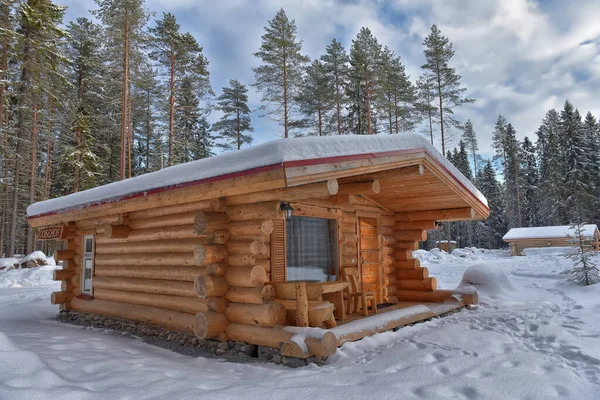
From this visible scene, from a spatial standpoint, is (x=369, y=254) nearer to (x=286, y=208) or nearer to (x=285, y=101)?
(x=286, y=208)

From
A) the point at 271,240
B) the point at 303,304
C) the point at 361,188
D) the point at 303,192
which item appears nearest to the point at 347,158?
the point at 303,192

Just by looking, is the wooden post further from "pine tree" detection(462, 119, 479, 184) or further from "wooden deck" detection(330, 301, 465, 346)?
"pine tree" detection(462, 119, 479, 184)

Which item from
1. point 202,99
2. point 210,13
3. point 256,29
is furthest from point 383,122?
point 210,13

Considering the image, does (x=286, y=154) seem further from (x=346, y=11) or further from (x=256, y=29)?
(x=256, y=29)

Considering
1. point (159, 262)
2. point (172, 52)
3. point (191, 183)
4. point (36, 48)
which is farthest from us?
point (172, 52)

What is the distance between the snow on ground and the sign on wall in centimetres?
255

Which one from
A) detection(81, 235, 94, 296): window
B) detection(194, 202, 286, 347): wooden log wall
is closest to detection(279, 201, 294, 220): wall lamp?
detection(194, 202, 286, 347): wooden log wall

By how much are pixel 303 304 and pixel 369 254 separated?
388cm

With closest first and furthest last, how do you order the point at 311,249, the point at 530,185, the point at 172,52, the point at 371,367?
the point at 371,367
the point at 311,249
the point at 172,52
the point at 530,185

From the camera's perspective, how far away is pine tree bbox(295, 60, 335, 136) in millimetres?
24922

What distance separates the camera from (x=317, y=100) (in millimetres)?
25734

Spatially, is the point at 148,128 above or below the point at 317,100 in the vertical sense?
below

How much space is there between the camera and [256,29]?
22922 mm

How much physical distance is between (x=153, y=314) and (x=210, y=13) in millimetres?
10568
